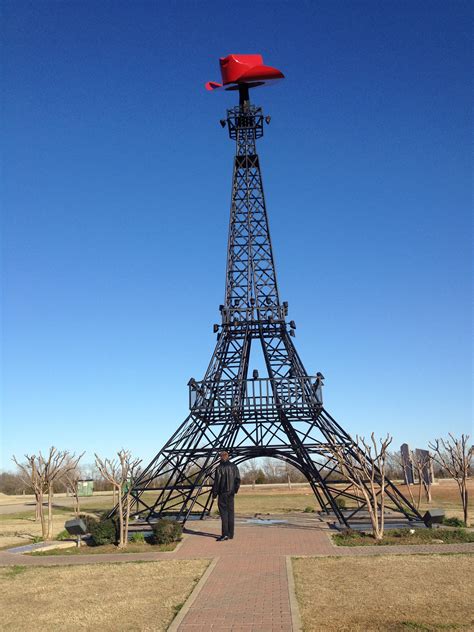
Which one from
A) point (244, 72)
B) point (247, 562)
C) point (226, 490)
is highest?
point (244, 72)

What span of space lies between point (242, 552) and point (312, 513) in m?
10.8

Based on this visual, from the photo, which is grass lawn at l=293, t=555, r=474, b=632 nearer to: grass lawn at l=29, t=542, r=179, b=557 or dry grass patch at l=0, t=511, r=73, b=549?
grass lawn at l=29, t=542, r=179, b=557

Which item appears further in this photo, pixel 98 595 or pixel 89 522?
pixel 89 522

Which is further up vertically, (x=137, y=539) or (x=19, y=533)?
(x=137, y=539)

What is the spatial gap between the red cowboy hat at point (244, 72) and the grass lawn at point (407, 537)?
18749 mm

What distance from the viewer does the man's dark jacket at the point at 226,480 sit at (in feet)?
52.2

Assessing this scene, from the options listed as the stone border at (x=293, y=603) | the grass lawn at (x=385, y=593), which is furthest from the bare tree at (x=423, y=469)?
the stone border at (x=293, y=603)

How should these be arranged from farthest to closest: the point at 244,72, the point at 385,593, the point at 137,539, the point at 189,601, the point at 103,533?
the point at 244,72
the point at 137,539
the point at 103,533
the point at 385,593
the point at 189,601

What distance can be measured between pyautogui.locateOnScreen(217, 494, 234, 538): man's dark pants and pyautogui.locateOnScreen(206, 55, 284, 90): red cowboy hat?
17.8m

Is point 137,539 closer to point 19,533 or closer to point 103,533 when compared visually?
point 103,533

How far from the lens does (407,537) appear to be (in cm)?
1547

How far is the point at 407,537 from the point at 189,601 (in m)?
8.49

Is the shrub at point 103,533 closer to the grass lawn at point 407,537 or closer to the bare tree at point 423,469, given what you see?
the grass lawn at point 407,537

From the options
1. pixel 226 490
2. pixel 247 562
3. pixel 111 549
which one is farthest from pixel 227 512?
pixel 247 562
